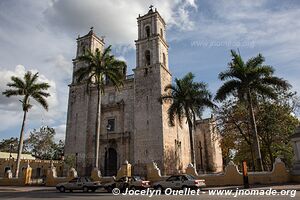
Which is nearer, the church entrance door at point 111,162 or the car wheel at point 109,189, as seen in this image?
the car wheel at point 109,189

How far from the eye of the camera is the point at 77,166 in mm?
33938

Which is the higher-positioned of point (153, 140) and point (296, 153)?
point (153, 140)

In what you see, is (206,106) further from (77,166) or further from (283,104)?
(77,166)

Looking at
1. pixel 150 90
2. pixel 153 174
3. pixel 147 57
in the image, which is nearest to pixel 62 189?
pixel 153 174

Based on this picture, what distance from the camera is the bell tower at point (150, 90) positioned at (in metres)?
30.5

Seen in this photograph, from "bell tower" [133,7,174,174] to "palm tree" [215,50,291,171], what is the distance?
10792 millimetres

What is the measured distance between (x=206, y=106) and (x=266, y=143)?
6911mm

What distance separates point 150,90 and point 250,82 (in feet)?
45.6

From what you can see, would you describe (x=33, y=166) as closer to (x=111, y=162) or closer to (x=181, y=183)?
(x=111, y=162)

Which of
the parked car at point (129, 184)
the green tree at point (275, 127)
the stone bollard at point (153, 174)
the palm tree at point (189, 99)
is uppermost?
the palm tree at point (189, 99)

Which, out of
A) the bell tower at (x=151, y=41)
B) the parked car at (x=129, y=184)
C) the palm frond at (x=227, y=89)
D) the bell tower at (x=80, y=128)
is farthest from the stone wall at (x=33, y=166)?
the palm frond at (x=227, y=89)

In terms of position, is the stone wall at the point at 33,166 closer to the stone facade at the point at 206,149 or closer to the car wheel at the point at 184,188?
the stone facade at the point at 206,149

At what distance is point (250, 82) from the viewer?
21188 mm

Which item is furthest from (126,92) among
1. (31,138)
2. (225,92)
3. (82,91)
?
(31,138)
